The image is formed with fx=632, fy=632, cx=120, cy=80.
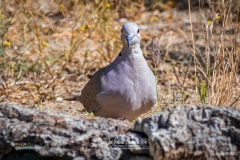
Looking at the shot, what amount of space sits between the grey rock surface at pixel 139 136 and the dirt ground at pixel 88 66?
1.80 meters

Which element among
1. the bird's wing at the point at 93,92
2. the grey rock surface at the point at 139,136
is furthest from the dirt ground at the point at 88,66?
the grey rock surface at the point at 139,136

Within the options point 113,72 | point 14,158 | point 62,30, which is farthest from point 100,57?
point 14,158

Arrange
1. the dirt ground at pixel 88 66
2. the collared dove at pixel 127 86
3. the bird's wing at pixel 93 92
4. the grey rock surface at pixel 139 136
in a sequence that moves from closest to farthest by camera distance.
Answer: the grey rock surface at pixel 139 136 → the collared dove at pixel 127 86 → the bird's wing at pixel 93 92 → the dirt ground at pixel 88 66

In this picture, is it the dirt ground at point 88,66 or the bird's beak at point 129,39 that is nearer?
the bird's beak at point 129,39

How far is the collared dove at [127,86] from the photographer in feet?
13.7

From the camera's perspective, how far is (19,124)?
2.92m

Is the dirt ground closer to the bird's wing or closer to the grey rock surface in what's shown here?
the bird's wing

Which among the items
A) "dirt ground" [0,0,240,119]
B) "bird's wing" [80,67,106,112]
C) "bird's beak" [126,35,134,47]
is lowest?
"dirt ground" [0,0,240,119]

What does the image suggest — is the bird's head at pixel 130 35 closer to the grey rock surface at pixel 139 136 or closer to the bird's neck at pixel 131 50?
the bird's neck at pixel 131 50

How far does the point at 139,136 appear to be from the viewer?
2879 mm

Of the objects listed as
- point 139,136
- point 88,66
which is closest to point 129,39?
point 139,136

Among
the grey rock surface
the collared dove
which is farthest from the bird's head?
the grey rock surface

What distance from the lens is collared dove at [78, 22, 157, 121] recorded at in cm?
418

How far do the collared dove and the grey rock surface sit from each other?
1.25 meters
